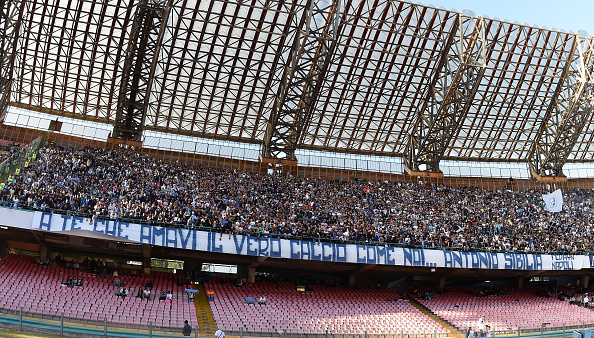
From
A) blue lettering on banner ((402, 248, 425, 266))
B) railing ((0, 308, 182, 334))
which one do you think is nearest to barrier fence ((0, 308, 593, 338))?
railing ((0, 308, 182, 334))

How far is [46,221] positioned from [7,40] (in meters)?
18.2

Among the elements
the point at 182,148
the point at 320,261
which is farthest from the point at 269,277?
the point at 182,148

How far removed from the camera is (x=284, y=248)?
35906mm

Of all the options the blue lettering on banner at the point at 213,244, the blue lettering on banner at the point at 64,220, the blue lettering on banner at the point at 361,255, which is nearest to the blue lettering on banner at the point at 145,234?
the blue lettering on banner at the point at 213,244

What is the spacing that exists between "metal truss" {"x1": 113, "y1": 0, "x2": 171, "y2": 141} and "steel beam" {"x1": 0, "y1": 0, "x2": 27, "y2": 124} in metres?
8.36

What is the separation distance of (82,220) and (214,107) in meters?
23.0

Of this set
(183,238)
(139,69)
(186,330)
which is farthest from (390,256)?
(139,69)

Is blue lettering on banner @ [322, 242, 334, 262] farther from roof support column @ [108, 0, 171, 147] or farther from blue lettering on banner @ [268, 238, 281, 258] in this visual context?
roof support column @ [108, 0, 171, 147]

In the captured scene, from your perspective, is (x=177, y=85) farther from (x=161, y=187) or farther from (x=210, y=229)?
(x=210, y=229)

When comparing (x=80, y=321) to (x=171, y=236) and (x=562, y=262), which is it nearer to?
(x=171, y=236)

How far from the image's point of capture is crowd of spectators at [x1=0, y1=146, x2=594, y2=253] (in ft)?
116

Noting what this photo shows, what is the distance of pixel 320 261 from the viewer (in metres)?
38.8

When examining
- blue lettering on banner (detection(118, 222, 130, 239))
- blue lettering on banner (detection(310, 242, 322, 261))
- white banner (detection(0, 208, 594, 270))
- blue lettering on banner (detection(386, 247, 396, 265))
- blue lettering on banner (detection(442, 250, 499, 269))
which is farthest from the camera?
blue lettering on banner (detection(442, 250, 499, 269))

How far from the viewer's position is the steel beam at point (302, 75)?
42062mm
